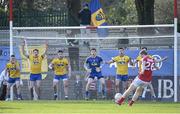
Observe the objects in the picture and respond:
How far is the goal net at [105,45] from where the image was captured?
2794cm

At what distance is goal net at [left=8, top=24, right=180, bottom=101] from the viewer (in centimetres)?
2794

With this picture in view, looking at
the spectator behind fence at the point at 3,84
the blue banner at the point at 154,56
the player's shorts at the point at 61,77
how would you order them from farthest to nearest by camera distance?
the player's shorts at the point at 61,77
the blue banner at the point at 154,56
the spectator behind fence at the point at 3,84

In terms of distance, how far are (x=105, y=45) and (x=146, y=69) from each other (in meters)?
5.69

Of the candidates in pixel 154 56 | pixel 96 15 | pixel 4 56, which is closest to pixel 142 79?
pixel 154 56

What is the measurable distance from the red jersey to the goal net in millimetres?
4400

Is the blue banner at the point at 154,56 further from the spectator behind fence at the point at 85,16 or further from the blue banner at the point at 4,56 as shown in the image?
the blue banner at the point at 4,56

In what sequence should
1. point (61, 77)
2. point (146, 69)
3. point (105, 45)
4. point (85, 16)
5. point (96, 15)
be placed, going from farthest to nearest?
point (96, 15), point (85, 16), point (105, 45), point (61, 77), point (146, 69)

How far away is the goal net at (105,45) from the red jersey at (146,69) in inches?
173

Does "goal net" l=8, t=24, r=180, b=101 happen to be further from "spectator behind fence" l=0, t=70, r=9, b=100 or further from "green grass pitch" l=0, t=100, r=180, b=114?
"green grass pitch" l=0, t=100, r=180, b=114

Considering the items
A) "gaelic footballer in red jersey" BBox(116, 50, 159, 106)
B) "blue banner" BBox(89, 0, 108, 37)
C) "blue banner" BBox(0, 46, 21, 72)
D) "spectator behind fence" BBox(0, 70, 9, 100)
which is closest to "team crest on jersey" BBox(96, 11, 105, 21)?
"blue banner" BBox(89, 0, 108, 37)

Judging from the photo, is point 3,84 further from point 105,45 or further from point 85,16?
point 85,16

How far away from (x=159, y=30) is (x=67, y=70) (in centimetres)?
420

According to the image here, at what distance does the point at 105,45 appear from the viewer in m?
28.7

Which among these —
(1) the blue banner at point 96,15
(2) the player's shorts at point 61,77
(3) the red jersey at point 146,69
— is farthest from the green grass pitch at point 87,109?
(1) the blue banner at point 96,15
